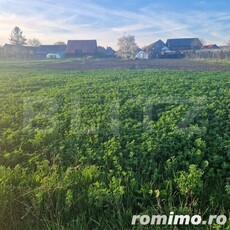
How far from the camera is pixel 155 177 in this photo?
3.87 meters

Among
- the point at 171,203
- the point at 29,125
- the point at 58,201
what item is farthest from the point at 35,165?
the point at 171,203

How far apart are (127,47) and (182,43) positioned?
16166 mm

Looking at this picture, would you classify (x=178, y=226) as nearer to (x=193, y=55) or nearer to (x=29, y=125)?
(x=29, y=125)

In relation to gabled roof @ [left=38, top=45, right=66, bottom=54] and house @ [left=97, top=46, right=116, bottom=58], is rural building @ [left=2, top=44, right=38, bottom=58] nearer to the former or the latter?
gabled roof @ [left=38, top=45, right=66, bottom=54]

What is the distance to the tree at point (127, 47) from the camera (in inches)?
2143

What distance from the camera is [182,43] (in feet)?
218

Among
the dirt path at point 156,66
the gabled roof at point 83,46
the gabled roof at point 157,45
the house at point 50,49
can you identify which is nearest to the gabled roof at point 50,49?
the house at point 50,49

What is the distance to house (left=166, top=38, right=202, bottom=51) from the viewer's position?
6512cm

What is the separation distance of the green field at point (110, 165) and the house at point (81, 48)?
5541cm

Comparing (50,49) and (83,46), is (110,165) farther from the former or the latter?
(50,49)

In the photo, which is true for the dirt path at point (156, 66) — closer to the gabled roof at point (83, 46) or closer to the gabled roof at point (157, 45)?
the gabled roof at point (83, 46)

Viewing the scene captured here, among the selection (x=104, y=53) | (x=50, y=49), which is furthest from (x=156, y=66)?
(x=50, y=49)

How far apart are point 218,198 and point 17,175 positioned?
9.41 feet

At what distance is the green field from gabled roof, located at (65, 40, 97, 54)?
184ft
